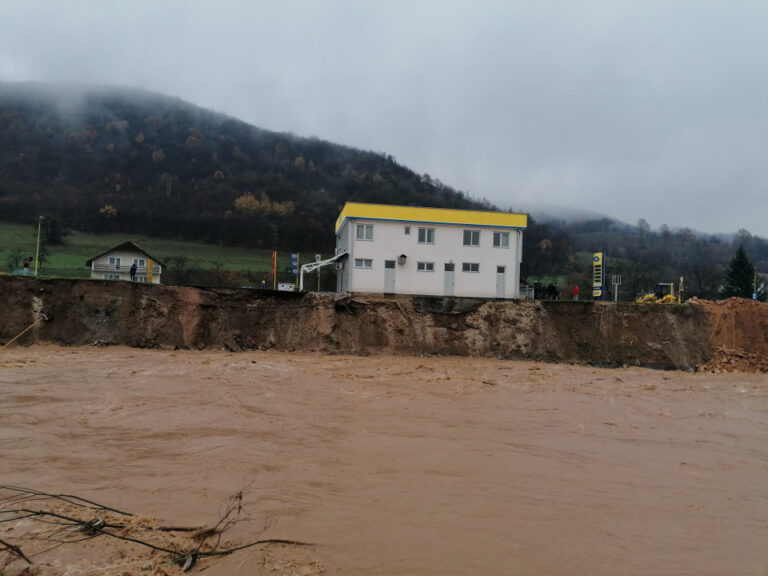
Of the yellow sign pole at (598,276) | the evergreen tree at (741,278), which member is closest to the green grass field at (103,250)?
the yellow sign pole at (598,276)

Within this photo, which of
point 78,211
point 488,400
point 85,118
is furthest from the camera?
point 85,118

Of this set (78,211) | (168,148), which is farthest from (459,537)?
(168,148)

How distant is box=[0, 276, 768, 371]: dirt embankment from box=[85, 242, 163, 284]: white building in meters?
26.4

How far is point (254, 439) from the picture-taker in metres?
7.49

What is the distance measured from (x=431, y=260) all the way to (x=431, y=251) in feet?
1.96

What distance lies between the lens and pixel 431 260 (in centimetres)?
3109

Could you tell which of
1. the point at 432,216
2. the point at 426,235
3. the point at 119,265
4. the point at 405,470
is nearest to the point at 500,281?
the point at 426,235

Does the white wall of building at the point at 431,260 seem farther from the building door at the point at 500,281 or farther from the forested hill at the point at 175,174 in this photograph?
the forested hill at the point at 175,174

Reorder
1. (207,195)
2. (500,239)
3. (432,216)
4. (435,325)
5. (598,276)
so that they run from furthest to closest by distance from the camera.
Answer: (207,195) < (500,239) < (598,276) < (432,216) < (435,325)

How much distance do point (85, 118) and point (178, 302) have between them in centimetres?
15927

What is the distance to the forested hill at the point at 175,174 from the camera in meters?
90.9

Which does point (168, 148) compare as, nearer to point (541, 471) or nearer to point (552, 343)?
point (552, 343)

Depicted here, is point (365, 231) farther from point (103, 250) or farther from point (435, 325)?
point (103, 250)

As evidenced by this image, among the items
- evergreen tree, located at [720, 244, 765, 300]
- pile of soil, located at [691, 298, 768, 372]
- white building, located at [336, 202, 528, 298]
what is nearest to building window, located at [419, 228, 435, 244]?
white building, located at [336, 202, 528, 298]
